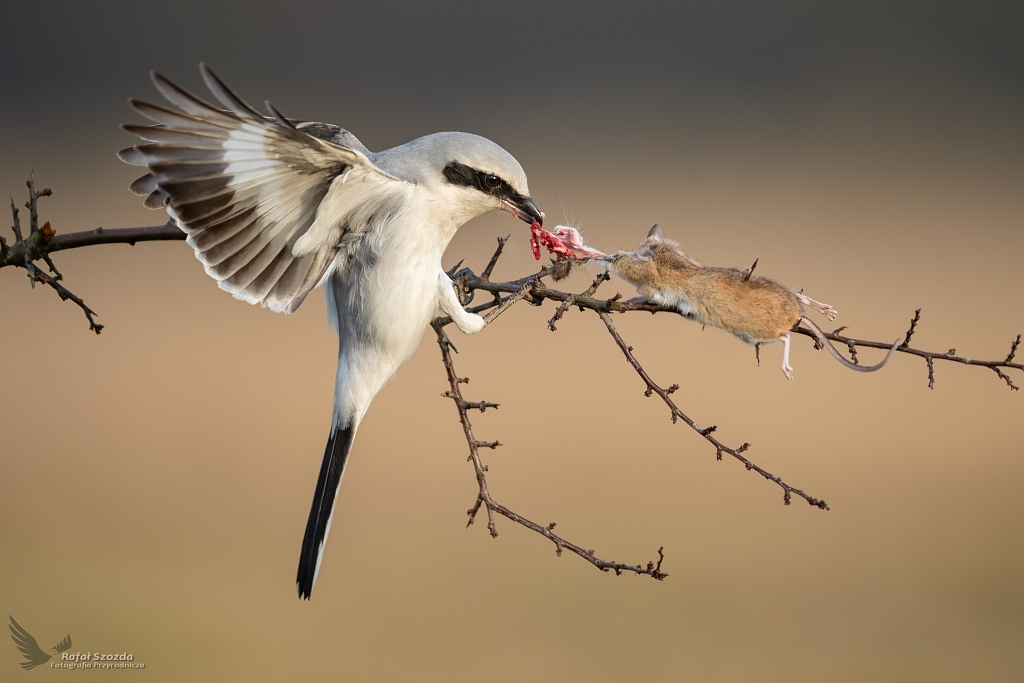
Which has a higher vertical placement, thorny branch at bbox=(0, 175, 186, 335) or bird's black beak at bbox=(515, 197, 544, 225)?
bird's black beak at bbox=(515, 197, 544, 225)

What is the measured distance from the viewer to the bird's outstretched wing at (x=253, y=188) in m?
1.04

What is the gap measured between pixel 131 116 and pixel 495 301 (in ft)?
15.7

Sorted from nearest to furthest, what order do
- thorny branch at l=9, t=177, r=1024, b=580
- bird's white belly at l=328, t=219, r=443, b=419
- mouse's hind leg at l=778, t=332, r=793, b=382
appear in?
1. thorny branch at l=9, t=177, r=1024, b=580
2. mouse's hind leg at l=778, t=332, r=793, b=382
3. bird's white belly at l=328, t=219, r=443, b=419

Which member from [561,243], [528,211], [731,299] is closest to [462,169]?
[528,211]

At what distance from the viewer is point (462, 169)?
1.25 meters

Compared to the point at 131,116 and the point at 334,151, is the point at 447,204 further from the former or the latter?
the point at 131,116

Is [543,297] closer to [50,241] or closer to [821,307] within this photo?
[821,307]

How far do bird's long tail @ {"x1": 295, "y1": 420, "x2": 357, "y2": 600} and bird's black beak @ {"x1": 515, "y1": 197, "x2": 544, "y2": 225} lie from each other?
42 cm

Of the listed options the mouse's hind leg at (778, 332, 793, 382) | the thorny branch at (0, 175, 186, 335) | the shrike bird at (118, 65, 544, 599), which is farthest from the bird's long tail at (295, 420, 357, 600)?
the mouse's hind leg at (778, 332, 793, 382)

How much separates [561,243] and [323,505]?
56cm

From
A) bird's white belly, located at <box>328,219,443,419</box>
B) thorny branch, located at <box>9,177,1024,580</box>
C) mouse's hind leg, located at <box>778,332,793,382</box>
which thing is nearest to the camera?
thorny branch, located at <box>9,177,1024,580</box>

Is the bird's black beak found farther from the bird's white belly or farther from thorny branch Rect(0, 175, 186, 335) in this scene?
thorny branch Rect(0, 175, 186, 335)

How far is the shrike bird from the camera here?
1085mm

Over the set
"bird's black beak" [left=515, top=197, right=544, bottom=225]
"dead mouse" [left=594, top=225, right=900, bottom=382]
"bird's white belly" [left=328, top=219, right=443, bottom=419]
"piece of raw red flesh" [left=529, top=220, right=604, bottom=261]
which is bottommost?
"bird's white belly" [left=328, top=219, right=443, bottom=419]
